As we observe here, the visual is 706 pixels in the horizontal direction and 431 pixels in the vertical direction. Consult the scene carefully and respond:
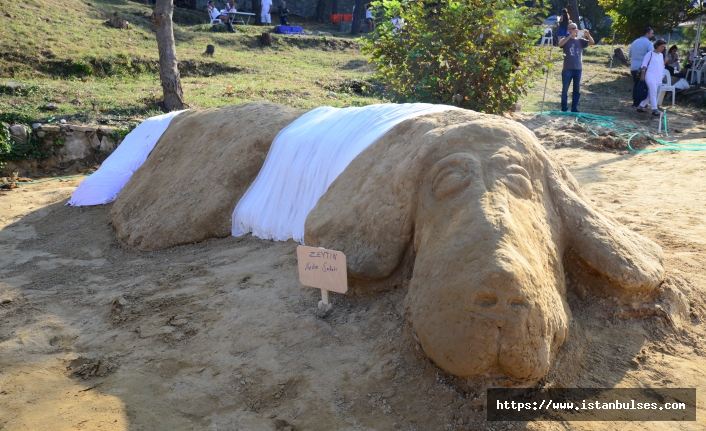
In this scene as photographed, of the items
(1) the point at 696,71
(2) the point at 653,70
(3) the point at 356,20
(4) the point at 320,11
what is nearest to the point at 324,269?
(2) the point at 653,70

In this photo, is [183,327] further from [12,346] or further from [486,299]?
[486,299]

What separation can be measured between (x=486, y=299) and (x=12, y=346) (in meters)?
2.85

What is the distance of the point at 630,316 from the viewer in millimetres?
2965

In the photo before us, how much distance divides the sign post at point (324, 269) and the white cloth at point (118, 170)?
13.2ft

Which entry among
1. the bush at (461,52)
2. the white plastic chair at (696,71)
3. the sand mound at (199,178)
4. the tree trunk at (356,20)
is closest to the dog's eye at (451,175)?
the sand mound at (199,178)

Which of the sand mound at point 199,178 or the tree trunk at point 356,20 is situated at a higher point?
the tree trunk at point 356,20

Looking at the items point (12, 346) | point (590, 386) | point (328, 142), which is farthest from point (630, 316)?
point (12, 346)

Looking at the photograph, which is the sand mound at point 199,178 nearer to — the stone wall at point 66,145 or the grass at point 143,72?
the stone wall at point 66,145

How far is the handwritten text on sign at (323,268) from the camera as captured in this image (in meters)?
3.00

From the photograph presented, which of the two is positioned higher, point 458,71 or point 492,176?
point 458,71

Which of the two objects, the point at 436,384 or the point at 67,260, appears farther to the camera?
the point at 67,260

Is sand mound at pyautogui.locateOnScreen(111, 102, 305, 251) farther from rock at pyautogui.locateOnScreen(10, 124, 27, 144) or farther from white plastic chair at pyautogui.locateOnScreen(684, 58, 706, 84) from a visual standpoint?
white plastic chair at pyautogui.locateOnScreen(684, 58, 706, 84)

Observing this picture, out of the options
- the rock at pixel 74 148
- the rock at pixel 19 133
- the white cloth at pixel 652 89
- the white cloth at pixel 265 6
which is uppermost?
the white cloth at pixel 265 6

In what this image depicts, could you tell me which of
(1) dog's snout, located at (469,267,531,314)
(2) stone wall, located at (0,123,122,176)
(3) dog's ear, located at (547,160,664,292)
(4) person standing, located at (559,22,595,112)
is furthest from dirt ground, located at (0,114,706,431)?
(4) person standing, located at (559,22,595,112)
